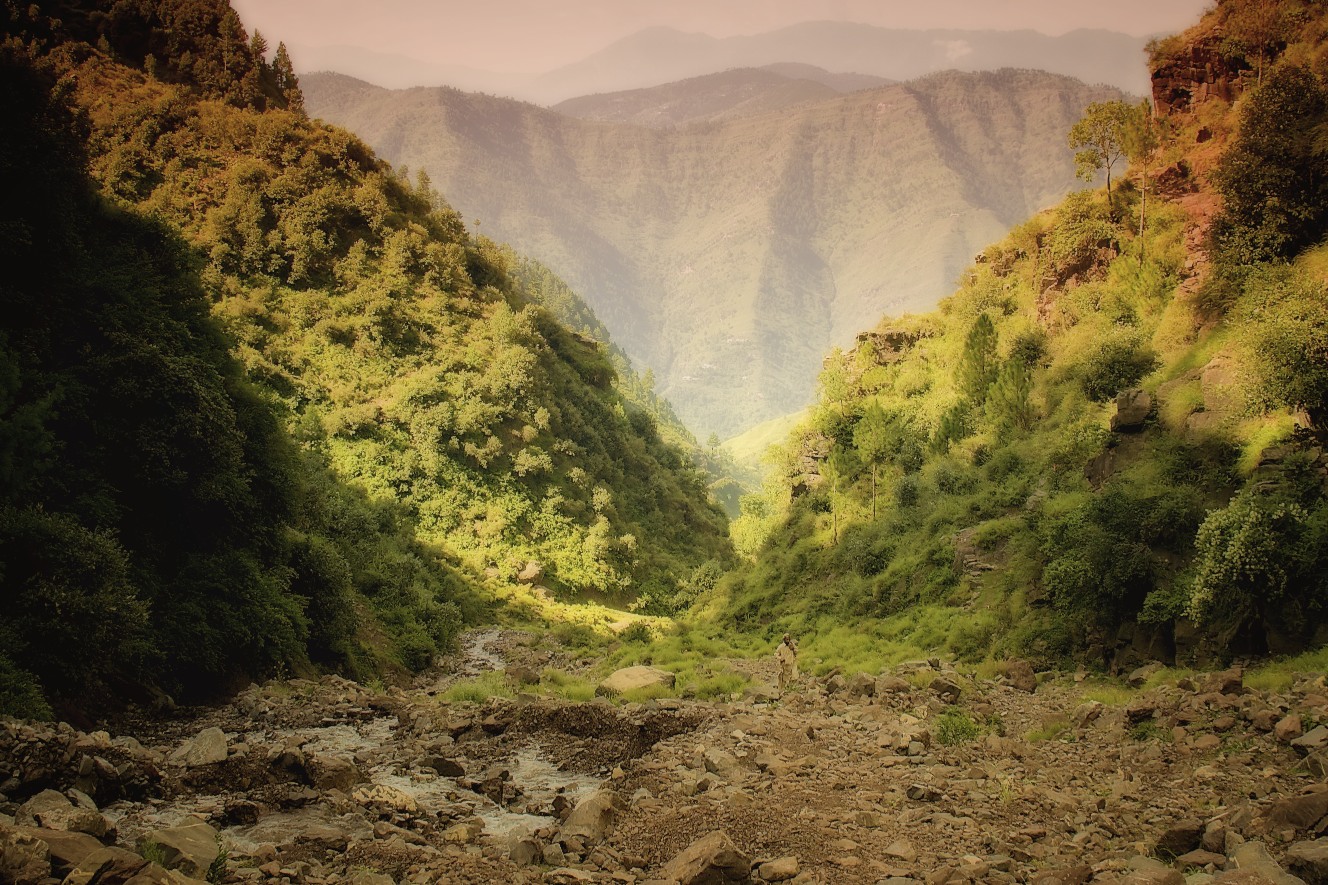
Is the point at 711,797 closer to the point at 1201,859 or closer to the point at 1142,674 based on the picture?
the point at 1201,859

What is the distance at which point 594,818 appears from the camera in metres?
10.2

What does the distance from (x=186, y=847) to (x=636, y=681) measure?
1611cm

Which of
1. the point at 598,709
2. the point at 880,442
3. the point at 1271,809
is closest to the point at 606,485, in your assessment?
the point at 880,442

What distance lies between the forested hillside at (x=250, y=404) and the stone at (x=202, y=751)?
2.53 m

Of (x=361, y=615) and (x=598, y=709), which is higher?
(x=598, y=709)

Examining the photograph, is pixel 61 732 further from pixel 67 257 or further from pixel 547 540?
pixel 547 540

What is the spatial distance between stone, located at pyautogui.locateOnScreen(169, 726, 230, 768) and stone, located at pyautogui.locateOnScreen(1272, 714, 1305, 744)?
52.8 feet

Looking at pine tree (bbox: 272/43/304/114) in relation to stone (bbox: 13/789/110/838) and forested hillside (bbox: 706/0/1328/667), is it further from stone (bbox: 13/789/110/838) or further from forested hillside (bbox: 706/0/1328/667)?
stone (bbox: 13/789/110/838)

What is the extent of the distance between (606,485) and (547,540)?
1148 centimetres

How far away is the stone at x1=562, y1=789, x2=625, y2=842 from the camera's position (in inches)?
388

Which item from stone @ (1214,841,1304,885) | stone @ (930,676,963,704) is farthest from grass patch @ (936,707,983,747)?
stone @ (1214,841,1304,885)

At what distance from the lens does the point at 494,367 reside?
188 feet

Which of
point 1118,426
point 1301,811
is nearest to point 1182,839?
point 1301,811

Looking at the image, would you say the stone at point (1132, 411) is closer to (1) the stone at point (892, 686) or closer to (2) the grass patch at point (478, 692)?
(1) the stone at point (892, 686)
